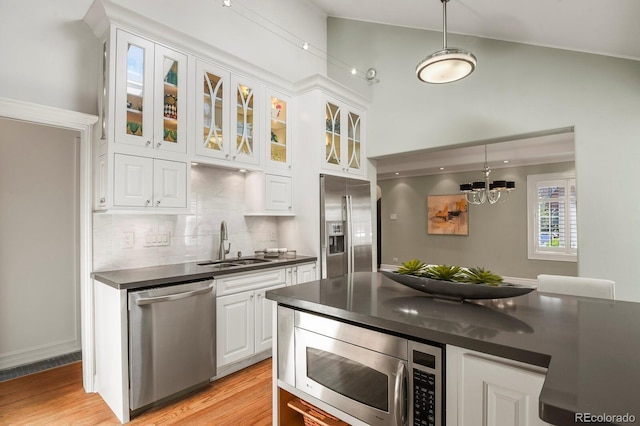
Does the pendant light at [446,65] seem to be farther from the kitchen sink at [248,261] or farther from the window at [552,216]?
the window at [552,216]

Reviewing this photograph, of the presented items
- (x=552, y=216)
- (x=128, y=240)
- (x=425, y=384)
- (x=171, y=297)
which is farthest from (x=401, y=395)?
(x=552, y=216)

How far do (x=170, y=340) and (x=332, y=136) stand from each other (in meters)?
2.70

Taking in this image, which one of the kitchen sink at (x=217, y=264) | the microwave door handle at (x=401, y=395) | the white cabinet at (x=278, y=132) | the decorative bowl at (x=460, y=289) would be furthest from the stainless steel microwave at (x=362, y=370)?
the white cabinet at (x=278, y=132)

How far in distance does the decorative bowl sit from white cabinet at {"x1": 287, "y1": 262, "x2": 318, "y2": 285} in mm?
1891

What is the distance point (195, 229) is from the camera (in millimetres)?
3207

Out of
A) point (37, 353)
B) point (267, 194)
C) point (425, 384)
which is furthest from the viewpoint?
point (267, 194)

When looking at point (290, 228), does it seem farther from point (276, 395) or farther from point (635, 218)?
point (635, 218)

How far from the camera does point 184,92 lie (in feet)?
9.18

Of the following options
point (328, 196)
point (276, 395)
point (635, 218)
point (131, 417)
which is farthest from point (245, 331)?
point (635, 218)

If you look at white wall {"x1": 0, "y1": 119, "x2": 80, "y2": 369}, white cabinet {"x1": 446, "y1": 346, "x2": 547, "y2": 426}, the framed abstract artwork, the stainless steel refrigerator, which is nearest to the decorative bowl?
white cabinet {"x1": 446, "y1": 346, "x2": 547, "y2": 426}

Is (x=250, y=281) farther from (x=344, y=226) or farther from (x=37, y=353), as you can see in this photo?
(x=37, y=353)

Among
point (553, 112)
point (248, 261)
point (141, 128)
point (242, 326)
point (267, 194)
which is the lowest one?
point (242, 326)

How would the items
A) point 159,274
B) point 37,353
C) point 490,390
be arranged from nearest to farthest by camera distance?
1. point 490,390
2. point 159,274
3. point 37,353

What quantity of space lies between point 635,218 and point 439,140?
5.93ft
